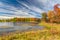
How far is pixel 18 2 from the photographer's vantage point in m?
2.04

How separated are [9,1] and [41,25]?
639mm

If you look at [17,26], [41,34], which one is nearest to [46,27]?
[41,34]

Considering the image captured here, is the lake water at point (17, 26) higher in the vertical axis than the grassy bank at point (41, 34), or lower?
higher

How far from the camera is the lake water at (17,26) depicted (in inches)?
75.3

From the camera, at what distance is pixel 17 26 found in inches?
77.6

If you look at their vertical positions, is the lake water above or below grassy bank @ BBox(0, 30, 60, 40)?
above

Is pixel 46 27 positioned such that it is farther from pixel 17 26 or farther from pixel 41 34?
pixel 17 26

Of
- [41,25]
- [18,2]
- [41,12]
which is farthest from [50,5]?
[18,2]

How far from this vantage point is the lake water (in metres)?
1.91

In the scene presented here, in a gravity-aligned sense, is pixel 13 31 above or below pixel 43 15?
below

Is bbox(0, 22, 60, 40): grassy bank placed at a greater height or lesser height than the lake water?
lesser

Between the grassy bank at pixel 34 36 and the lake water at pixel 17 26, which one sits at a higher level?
the lake water at pixel 17 26

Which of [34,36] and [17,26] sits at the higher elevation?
[17,26]

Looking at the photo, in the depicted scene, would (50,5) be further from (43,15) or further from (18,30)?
(18,30)
